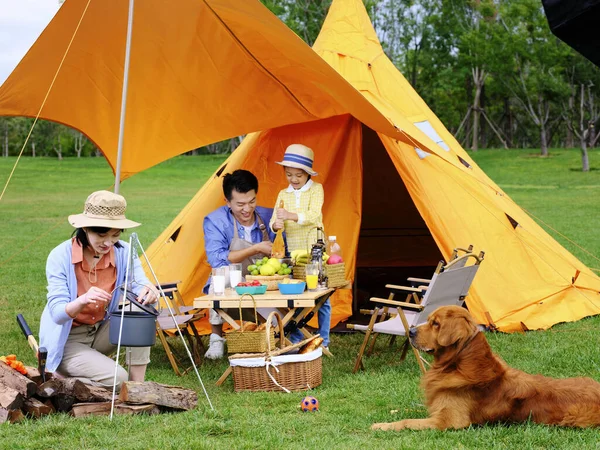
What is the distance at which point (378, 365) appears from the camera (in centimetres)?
564

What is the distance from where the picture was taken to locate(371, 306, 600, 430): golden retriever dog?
3.86m

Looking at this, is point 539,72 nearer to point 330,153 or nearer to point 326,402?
point 330,153

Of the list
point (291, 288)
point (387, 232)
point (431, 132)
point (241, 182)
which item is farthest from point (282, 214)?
point (387, 232)

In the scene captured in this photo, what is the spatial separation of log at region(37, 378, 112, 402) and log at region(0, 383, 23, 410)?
125mm

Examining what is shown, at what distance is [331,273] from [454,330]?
175cm

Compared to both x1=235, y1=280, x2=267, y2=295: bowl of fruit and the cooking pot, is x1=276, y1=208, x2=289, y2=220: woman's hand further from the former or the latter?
the cooking pot

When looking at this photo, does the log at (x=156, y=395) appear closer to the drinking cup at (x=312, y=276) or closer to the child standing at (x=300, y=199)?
the drinking cup at (x=312, y=276)

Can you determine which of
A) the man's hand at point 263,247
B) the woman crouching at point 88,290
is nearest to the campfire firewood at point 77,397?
the woman crouching at point 88,290

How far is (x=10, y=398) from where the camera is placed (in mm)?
4094

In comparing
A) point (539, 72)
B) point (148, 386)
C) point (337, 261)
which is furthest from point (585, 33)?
point (539, 72)

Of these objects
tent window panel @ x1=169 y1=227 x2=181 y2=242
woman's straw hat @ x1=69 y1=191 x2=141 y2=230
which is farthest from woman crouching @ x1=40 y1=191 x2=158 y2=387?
tent window panel @ x1=169 y1=227 x2=181 y2=242

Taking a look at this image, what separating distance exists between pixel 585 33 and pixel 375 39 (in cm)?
598

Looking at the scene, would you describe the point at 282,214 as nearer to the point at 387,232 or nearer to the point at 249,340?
the point at 249,340

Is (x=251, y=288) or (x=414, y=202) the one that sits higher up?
(x=414, y=202)
